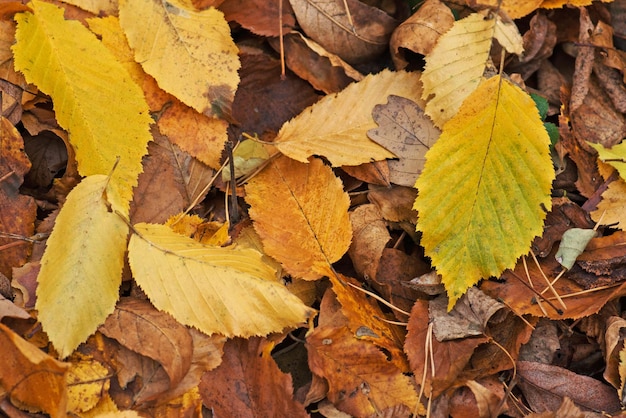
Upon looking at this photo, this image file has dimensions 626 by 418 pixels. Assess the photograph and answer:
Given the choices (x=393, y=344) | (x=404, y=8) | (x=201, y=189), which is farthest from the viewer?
(x=404, y=8)

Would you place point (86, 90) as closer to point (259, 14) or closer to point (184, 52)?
point (184, 52)

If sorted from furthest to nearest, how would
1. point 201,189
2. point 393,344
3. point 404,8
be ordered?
point 404,8 → point 201,189 → point 393,344

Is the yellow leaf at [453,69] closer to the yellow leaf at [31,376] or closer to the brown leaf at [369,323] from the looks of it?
the brown leaf at [369,323]

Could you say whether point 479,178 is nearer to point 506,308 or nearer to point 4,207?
point 506,308

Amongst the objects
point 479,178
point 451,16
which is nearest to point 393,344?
point 479,178

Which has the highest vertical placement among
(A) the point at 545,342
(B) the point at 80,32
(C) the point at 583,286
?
(B) the point at 80,32

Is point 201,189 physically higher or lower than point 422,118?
lower

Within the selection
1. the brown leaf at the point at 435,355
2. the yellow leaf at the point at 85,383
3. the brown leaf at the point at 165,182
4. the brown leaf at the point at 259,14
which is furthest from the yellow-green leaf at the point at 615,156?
the yellow leaf at the point at 85,383
